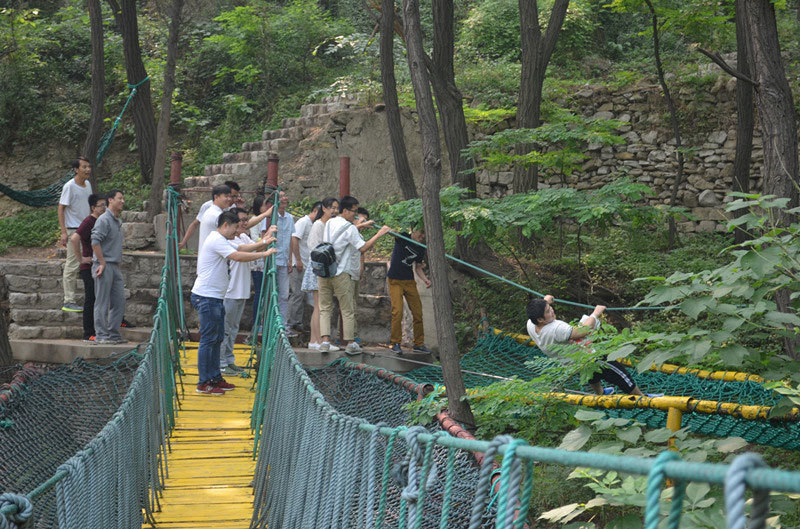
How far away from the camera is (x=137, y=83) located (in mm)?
12875

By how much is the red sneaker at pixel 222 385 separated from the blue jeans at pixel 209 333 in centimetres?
6

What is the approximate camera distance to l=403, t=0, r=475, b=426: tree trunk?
462 cm

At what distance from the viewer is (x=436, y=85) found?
8789 millimetres

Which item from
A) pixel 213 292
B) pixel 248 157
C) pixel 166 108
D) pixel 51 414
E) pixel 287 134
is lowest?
pixel 51 414

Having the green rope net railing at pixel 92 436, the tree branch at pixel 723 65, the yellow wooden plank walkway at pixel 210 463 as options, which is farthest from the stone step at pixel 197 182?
the tree branch at pixel 723 65

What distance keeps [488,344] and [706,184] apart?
4.58 metres

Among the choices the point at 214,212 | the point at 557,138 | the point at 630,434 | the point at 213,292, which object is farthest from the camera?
the point at 557,138

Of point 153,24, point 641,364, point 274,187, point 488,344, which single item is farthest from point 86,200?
point 153,24

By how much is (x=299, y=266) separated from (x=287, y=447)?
4.09 meters

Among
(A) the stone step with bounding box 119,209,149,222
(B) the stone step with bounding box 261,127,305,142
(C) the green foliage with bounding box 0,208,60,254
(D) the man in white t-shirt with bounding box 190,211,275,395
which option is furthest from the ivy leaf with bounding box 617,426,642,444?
(C) the green foliage with bounding box 0,208,60,254

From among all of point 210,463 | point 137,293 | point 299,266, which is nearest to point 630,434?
point 210,463

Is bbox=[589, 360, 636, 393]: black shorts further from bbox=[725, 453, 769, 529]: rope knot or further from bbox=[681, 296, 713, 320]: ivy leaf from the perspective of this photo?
bbox=[725, 453, 769, 529]: rope knot

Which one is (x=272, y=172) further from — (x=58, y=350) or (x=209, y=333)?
(x=58, y=350)

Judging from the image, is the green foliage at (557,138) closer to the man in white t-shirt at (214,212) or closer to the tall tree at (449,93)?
the tall tree at (449,93)
